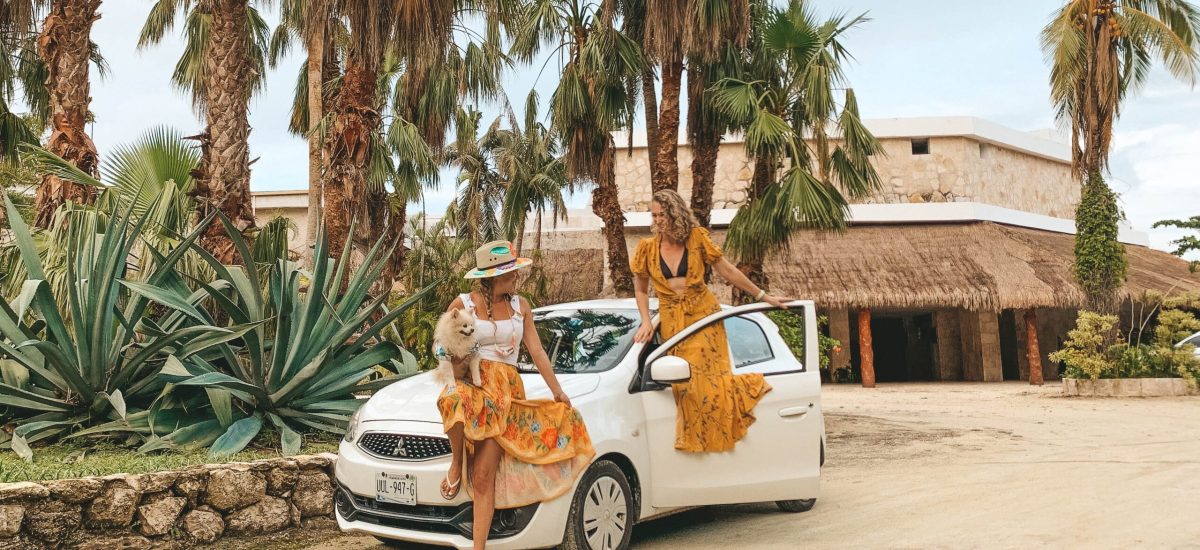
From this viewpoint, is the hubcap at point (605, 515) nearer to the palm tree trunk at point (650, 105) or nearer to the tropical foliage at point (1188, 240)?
the palm tree trunk at point (650, 105)

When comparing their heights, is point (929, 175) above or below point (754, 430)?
above

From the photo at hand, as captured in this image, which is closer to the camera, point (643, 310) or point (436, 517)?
point (436, 517)

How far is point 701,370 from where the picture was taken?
18.0 feet

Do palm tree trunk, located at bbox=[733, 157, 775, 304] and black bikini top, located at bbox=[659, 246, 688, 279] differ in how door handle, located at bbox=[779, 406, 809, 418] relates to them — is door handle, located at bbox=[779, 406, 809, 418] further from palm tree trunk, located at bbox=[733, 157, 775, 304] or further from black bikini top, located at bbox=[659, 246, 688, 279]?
palm tree trunk, located at bbox=[733, 157, 775, 304]

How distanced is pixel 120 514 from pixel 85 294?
2.22 metres

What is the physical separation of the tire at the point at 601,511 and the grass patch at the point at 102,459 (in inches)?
96.5

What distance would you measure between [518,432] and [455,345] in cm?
56

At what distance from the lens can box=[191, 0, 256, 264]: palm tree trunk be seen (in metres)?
8.91

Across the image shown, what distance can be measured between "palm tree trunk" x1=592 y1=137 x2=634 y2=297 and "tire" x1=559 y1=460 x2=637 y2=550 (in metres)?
7.89

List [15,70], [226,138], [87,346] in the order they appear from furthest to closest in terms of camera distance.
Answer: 1. [15,70]
2. [226,138]
3. [87,346]

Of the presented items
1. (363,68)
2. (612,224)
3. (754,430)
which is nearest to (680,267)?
(754,430)

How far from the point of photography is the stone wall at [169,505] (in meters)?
4.87

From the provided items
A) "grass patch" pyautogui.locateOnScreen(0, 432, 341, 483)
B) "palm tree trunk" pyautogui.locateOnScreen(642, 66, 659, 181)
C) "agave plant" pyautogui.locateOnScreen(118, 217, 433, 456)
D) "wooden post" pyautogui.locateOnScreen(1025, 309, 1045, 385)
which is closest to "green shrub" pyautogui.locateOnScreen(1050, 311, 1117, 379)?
"wooden post" pyautogui.locateOnScreen(1025, 309, 1045, 385)

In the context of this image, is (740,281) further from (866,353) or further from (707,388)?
(866,353)
